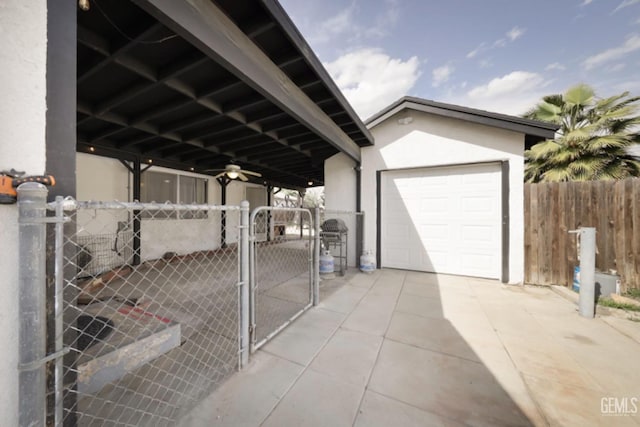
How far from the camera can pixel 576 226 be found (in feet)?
12.2

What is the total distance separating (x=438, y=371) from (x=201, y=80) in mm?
4029

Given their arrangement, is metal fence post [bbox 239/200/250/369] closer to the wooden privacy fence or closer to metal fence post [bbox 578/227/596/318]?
metal fence post [bbox 578/227/596/318]

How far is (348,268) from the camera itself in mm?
5289

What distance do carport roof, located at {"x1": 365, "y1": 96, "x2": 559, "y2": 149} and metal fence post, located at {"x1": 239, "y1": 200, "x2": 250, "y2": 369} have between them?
4.32 metres

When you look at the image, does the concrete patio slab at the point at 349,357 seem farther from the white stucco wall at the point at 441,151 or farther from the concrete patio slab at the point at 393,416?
the white stucco wall at the point at 441,151

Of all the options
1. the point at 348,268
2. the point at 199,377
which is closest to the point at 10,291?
the point at 199,377

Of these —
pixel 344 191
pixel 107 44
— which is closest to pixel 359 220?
pixel 344 191

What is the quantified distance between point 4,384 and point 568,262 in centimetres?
616

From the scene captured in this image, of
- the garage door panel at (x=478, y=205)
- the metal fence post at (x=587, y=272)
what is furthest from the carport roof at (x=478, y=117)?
the metal fence post at (x=587, y=272)

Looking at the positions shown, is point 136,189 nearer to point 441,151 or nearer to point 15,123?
point 15,123

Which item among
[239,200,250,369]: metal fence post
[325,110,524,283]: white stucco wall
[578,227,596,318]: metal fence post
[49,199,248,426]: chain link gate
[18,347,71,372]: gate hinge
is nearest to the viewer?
[18,347,71,372]: gate hinge

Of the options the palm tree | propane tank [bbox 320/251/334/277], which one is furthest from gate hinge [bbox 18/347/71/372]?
the palm tree

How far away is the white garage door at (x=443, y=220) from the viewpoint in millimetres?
4309

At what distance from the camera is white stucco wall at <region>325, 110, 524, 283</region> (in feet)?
13.4
